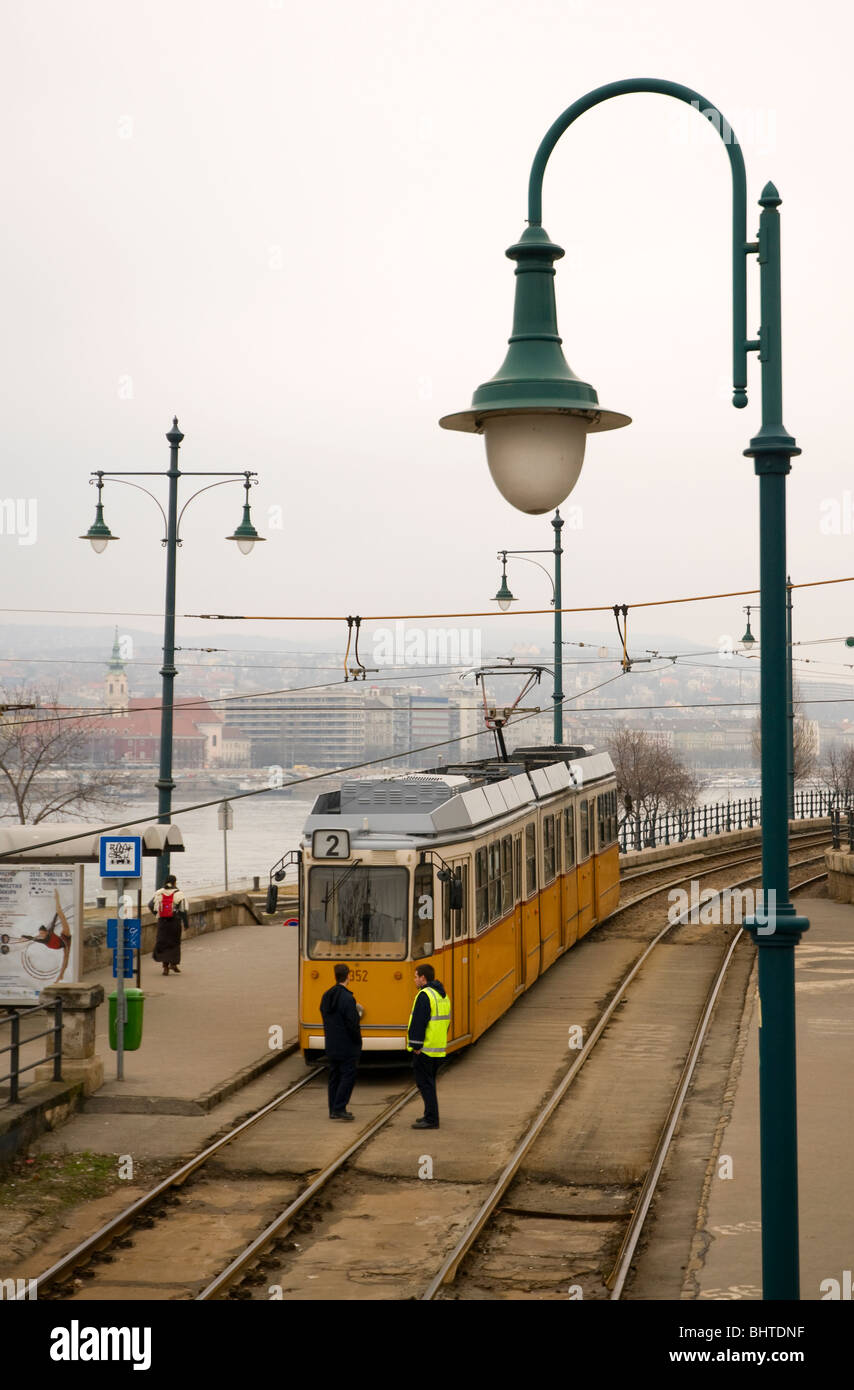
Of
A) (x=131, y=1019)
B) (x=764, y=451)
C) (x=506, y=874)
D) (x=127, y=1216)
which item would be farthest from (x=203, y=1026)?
(x=764, y=451)

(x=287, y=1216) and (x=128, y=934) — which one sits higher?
(x=128, y=934)

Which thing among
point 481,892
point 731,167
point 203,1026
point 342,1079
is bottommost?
point 203,1026

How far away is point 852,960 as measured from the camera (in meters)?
24.3

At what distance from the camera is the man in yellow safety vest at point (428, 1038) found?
541 inches

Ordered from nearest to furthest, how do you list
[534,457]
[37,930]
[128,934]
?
[534,457] → [128,934] → [37,930]

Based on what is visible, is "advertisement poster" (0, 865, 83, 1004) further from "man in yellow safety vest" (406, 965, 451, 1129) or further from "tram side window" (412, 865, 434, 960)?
"man in yellow safety vest" (406, 965, 451, 1129)

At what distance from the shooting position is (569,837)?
24.6 m

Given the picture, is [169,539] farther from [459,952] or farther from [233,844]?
[233,844]

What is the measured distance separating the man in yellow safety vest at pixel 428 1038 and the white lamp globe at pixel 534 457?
8.80m

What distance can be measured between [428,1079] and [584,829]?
12713mm

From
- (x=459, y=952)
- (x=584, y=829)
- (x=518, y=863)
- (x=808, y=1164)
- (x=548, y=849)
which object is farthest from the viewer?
(x=584, y=829)

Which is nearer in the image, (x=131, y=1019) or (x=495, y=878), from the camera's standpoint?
(x=131, y=1019)
